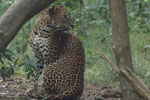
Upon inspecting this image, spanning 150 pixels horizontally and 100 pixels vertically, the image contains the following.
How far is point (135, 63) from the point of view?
761cm

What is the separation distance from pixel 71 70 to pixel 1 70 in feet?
3.37

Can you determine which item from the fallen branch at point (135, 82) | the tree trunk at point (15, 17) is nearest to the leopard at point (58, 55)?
the tree trunk at point (15, 17)

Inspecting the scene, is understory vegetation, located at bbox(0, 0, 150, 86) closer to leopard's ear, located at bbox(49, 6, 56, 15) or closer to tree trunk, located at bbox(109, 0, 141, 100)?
leopard's ear, located at bbox(49, 6, 56, 15)

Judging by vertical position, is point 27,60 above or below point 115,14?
below

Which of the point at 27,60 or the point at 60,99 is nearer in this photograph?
the point at 27,60

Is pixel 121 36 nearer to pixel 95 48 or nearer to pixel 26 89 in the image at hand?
pixel 26 89

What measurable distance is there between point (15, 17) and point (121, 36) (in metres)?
1.45

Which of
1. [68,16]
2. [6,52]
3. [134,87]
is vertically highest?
[68,16]

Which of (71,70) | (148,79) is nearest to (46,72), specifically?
(71,70)

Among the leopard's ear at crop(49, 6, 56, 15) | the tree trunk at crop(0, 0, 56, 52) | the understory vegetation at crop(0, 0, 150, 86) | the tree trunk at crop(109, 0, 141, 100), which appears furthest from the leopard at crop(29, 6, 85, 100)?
the tree trunk at crop(109, 0, 141, 100)

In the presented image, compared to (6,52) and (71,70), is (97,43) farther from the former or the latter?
(6,52)

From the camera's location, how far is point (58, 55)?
643 centimetres

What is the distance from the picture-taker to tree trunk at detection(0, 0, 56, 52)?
4910mm

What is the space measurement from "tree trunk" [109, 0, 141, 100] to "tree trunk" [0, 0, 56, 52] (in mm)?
1265
